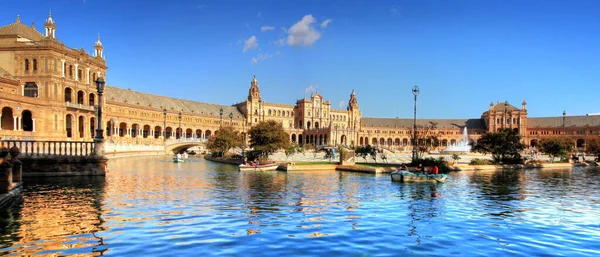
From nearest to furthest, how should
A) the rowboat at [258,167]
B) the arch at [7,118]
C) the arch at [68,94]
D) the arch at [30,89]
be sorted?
the rowboat at [258,167]
the arch at [7,118]
the arch at [30,89]
the arch at [68,94]

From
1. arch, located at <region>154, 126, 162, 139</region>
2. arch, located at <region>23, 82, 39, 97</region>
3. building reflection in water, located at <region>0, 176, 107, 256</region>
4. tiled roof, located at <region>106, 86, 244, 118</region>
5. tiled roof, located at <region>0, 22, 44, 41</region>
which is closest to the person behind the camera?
building reflection in water, located at <region>0, 176, 107, 256</region>

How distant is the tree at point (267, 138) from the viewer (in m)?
45.1

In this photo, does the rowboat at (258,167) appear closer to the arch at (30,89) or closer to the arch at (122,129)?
the arch at (30,89)

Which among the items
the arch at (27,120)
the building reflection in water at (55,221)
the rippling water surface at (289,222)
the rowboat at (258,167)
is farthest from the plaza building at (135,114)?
the rippling water surface at (289,222)

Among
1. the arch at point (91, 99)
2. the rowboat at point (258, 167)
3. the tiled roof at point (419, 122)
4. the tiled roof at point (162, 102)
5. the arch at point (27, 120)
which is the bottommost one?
the rowboat at point (258, 167)

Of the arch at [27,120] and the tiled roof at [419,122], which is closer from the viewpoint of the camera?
the arch at [27,120]

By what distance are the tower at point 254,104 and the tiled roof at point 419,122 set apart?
40.6m

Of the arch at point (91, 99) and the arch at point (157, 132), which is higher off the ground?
the arch at point (91, 99)

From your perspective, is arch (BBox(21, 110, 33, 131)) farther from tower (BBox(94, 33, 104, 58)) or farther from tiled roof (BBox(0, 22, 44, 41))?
tower (BBox(94, 33, 104, 58))

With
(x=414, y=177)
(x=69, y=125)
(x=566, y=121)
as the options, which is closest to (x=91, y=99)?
(x=69, y=125)

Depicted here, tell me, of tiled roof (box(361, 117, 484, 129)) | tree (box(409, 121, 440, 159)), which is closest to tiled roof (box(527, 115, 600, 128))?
tiled roof (box(361, 117, 484, 129))

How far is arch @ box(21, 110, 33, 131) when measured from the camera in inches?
1956

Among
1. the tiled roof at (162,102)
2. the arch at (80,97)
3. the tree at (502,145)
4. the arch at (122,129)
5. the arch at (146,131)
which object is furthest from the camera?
the arch at (146,131)

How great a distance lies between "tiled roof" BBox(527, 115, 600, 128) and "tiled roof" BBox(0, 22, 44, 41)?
448 ft
